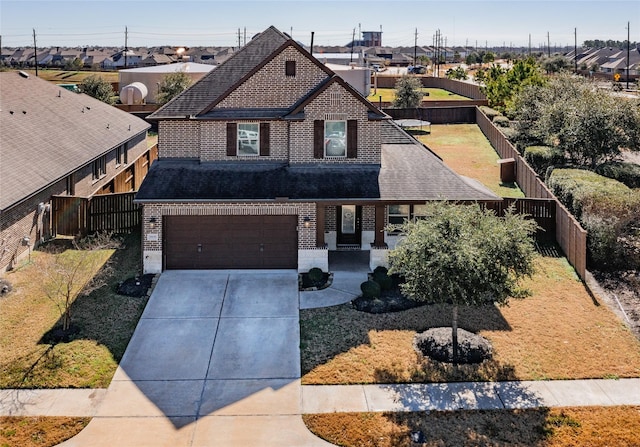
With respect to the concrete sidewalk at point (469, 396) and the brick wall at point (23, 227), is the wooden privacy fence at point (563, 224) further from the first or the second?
the brick wall at point (23, 227)

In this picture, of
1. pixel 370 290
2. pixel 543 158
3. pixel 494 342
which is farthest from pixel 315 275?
pixel 543 158

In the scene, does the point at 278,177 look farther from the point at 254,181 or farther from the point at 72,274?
the point at 72,274

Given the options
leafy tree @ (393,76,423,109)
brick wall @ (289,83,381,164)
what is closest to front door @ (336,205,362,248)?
brick wall @ (289,83,381,164)

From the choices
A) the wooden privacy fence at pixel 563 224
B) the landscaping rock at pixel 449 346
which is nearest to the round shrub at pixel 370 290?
the landscaping rock at pixel 449 346

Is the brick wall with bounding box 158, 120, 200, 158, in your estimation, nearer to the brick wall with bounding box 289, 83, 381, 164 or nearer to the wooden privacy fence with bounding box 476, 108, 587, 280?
the brick wall with bounding box 289, 83, 381, 164

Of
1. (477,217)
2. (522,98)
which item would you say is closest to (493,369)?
(477,217)

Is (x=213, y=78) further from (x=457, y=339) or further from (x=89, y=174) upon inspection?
(x=457, y=339)

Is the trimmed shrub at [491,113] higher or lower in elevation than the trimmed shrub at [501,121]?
higher
